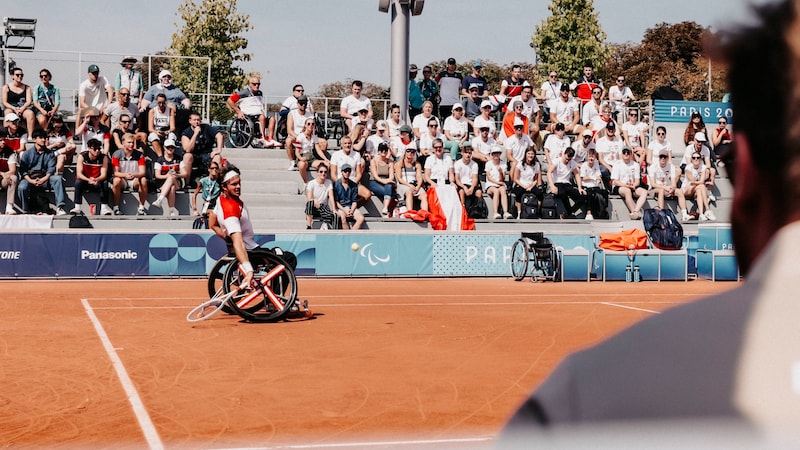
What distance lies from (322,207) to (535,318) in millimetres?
8494

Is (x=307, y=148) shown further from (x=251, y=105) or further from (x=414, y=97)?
(x=414, y=97)

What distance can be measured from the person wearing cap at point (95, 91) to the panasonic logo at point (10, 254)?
437cm

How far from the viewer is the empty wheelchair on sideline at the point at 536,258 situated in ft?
66.4

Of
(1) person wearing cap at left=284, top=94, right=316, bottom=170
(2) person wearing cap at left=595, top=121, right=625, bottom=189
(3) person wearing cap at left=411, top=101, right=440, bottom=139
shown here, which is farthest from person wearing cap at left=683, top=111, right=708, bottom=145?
(1) person wearing cap at left=284, top=94, right=316, bottom=170

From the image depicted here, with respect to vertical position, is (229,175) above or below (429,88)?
below

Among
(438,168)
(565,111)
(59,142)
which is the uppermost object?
(565,111)

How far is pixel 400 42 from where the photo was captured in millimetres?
25656

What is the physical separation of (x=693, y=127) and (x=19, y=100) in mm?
15974

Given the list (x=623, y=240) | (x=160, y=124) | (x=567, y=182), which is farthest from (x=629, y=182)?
(x=160, y=124)

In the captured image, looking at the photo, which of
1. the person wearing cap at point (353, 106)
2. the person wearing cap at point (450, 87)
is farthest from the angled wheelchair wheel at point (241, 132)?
the person wearing cap at point (450, 87)

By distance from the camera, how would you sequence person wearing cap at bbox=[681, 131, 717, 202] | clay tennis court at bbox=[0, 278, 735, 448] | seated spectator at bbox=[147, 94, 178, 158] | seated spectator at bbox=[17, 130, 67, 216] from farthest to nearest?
1. person wearing cap at bbox=[681, 131, 717, 202]
2. seated spectator at bbox=[147, 94, 178, 158]
3. seated spectator at bbox=[17, 130, 67, 216]
4. clay tennis court at bbox=[0, 278, 735, 448]

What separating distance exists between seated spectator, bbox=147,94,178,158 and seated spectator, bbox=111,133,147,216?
69 centimetres

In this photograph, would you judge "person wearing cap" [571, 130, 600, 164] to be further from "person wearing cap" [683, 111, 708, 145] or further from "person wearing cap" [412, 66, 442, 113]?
"person wearing cap" [412, 66, 442, 113]

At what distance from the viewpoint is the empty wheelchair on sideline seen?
66.4 feet
